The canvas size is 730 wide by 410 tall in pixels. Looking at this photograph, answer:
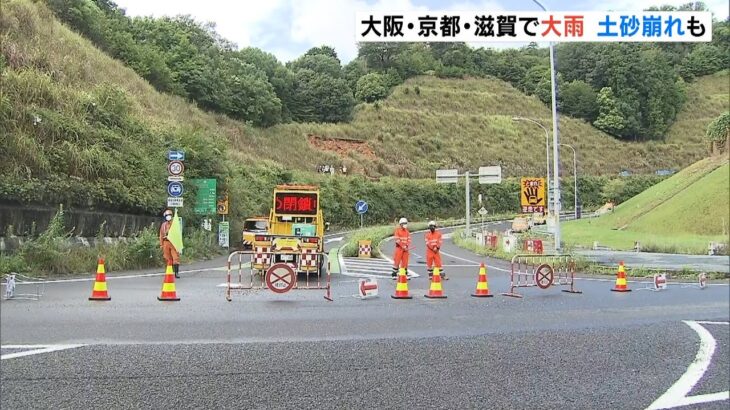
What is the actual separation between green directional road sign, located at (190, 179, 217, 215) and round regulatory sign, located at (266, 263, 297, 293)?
16.8 m

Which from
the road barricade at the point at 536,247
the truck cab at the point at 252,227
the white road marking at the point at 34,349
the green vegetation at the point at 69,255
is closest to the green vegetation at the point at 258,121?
the green vegetation at the point at 69,255

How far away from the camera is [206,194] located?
2734cm

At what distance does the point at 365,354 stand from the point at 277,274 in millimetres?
4863

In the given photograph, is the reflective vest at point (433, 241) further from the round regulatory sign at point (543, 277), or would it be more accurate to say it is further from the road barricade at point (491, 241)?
the road barricade at point (491, 241)

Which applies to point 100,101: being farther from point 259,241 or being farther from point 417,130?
point 417,130

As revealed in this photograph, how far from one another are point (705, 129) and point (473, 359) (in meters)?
3.96

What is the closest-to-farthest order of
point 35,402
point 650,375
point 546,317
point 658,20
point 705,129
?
point 658,20, point 705,129, point 35,402, point 650,375, point 546,317

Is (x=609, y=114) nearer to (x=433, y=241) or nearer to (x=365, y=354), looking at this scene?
(x=365, y=354)

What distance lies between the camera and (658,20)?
2580 millimetres

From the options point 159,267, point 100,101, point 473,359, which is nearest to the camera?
point 473,359

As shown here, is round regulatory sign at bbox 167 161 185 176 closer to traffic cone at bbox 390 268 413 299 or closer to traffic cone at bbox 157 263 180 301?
traffic cone at bbox 157 263 180 301

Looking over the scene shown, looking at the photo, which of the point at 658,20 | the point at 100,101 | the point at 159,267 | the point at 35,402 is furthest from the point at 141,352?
the point at 100,101

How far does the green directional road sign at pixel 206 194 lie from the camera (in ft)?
89.0

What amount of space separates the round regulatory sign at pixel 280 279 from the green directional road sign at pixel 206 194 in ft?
55.2
